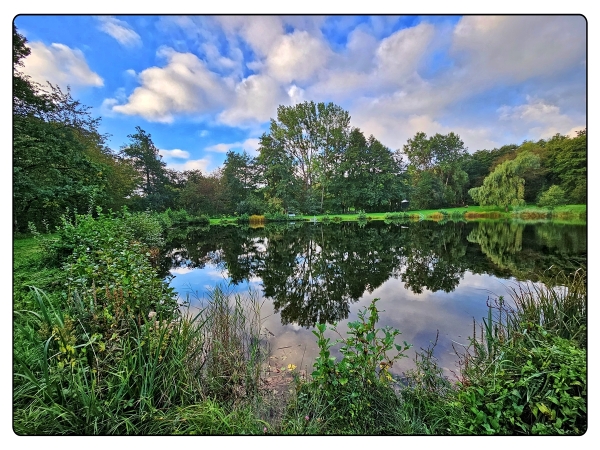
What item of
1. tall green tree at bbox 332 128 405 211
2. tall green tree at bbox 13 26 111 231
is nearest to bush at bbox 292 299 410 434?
tall green tree at bbox 13 26 111 231

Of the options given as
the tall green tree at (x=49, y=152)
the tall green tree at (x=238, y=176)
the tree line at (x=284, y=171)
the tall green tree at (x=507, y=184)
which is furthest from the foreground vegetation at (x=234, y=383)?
the tall green tree at (x=238, y=176)

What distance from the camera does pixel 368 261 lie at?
616 cm

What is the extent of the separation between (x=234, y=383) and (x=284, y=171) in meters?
19.9

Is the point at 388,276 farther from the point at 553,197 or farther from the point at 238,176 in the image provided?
the point at 238,176

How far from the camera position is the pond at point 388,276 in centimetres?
273

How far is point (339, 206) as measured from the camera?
720 inches

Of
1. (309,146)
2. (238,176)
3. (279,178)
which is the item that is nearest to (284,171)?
(279,178)

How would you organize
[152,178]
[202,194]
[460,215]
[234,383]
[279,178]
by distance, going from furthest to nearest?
[279,178], [202,194], [152,178], [460,215], [234,383]

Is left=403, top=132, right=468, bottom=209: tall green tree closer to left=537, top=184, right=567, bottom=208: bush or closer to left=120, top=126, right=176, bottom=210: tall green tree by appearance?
left=537, top=184, right=567, bottom=208: bush

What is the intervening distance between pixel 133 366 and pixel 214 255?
661cm

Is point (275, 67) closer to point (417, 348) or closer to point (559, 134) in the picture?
point (559, 134)

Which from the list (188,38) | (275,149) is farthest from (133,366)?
(275,149)

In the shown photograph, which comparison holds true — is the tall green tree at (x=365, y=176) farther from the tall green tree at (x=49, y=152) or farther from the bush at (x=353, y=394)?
the bush at (x=353, y=394)

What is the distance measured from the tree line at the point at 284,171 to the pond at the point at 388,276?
1295mm
